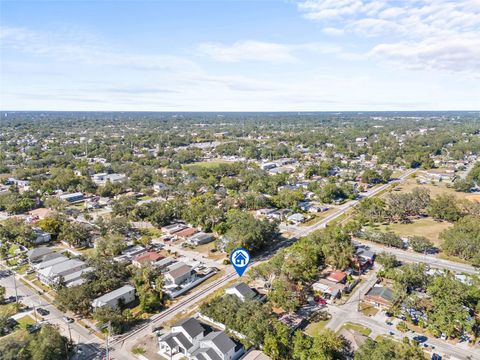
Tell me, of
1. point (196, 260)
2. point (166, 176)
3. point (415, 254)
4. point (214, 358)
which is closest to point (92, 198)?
point (166, 176)

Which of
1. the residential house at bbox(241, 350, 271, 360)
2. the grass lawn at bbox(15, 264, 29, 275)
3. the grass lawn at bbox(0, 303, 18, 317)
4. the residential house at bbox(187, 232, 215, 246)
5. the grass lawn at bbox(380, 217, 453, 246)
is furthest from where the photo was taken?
the grass lawn at bbox(380, 217, 453, 246)

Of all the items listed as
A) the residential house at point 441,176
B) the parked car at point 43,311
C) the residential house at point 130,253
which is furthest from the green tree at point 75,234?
the residential house at point 441,176

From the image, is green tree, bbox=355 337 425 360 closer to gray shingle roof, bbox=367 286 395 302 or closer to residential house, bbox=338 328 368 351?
residential house, bbox=338 328 368 351

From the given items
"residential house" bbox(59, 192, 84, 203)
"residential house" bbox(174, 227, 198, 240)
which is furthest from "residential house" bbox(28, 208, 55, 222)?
"residential house" bbox(174, 227, 198, 240)

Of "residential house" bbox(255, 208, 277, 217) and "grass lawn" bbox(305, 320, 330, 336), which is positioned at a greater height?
"residential house" bbox(255, 208, 277, 217)

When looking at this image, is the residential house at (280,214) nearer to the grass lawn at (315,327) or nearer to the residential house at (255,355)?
the grass lawn at (315,327)

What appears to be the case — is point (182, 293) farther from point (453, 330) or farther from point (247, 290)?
point (453, 330)

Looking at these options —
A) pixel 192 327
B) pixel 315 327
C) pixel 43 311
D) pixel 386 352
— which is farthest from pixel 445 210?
pixel 43 311
